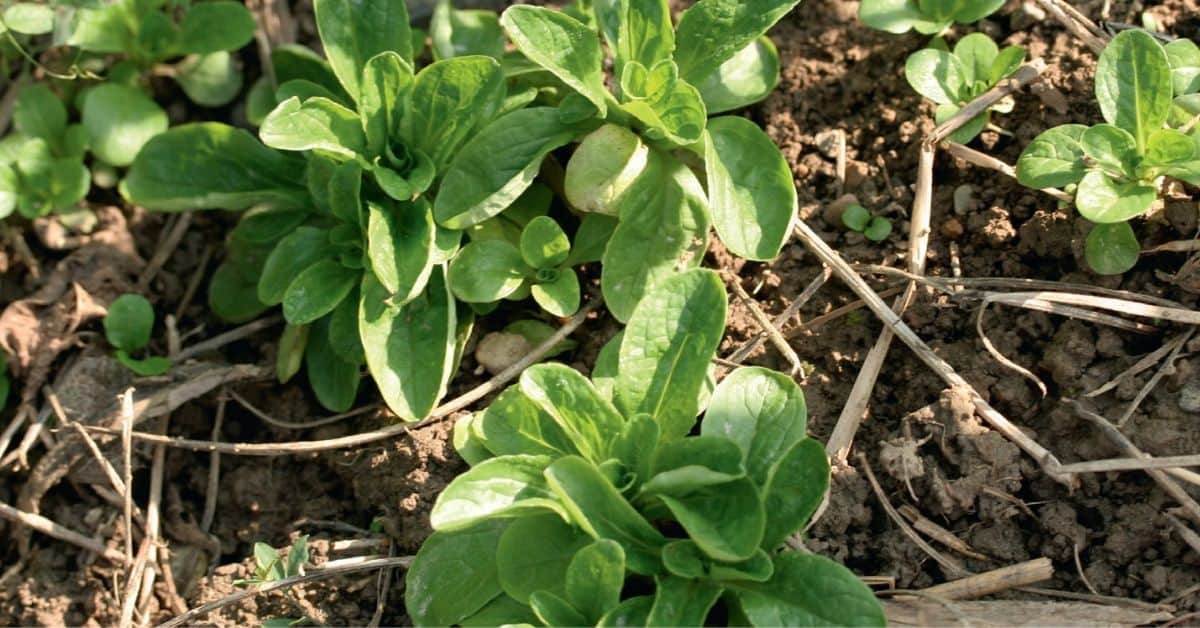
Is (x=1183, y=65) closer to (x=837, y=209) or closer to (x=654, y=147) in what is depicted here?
(x=837, y=209)

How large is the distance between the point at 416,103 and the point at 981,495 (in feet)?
5.14

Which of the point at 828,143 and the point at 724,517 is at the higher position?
the point at 828,143

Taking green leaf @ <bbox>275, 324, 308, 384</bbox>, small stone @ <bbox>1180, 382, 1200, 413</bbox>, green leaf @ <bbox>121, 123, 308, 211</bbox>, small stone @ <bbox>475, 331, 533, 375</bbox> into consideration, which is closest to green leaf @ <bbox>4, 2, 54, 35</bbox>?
green leaf @ <bbox>121, 123, 308, 211</bbox>

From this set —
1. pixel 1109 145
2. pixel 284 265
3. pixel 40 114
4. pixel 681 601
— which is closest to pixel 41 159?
pixel 40 114

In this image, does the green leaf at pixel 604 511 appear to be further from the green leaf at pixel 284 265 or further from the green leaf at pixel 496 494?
the green leaf at pixel 284 265

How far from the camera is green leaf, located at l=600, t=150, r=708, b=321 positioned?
2.70m

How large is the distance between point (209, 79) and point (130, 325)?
835mm

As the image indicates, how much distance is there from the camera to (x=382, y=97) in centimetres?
275

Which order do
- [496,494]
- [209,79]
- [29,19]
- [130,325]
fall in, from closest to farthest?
[496,494] → [130,325] → [29,19] → [209,79]

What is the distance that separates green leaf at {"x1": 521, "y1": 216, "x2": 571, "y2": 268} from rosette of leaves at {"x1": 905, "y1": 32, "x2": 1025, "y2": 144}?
94cm

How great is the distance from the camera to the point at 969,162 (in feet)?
9.27

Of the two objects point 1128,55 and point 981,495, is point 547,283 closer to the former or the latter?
point 981,495

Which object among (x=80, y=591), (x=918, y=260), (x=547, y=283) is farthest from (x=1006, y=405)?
(x=80, y=591)

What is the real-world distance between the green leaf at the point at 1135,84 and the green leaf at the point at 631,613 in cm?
147
